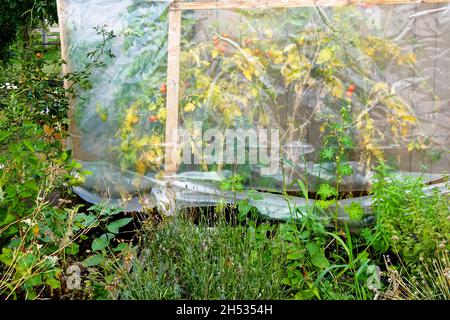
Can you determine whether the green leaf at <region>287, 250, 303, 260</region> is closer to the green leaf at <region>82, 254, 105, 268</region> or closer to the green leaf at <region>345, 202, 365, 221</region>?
the green leaf at <region>345, 202, 365, 221</region>

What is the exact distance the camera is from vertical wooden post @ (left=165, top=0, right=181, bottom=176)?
349 cm

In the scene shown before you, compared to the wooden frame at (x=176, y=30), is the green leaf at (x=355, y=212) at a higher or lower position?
lower

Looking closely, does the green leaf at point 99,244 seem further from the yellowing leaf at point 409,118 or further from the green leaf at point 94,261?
the yellowing leaf at point 409,118

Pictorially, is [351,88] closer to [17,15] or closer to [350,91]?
[350,91]

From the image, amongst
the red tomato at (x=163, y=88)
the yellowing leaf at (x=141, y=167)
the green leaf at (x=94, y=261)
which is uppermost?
the red tomato at (x=163, y=88)

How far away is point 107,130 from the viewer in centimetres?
366

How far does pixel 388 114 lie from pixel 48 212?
80.8 inches

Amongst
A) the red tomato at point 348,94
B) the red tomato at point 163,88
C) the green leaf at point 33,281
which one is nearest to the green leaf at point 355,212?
the red tomato at point 348,94

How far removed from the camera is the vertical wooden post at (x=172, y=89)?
349 centimetres

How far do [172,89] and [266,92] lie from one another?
0.58m

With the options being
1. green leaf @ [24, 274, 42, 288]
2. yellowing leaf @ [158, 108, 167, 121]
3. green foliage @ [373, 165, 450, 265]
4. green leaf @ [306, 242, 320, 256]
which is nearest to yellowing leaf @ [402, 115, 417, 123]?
green foliage @ [373, 165, 450, 265]
